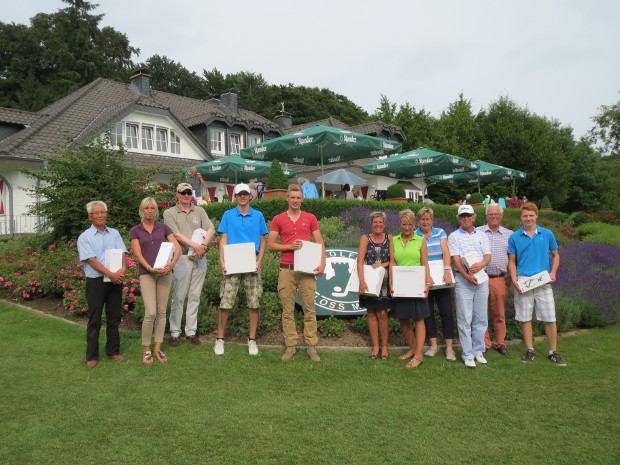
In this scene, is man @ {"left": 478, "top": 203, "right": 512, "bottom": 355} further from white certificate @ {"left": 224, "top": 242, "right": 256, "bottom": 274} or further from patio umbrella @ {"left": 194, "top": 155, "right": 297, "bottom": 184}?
patio umbrella @ {"left": 194, "top": 155, "right": 297, "bottom": 184}

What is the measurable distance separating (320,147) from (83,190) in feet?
23.3

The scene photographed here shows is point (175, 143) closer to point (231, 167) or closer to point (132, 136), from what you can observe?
point (132, 136)

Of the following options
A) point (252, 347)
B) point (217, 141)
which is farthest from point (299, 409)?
point (217, 141)

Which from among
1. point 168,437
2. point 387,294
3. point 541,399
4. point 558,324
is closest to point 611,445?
point 541,399

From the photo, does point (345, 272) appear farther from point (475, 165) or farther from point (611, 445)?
point (475, 165)

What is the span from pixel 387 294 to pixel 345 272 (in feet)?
5.69

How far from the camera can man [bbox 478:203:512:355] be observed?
618cm

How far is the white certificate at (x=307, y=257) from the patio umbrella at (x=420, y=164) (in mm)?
12470

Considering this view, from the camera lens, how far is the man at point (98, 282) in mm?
5406

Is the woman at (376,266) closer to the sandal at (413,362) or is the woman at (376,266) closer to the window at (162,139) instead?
the sandal at (413,362)

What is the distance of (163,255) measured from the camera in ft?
18.1

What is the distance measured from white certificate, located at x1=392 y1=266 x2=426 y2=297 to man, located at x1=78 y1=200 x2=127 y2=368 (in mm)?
3270

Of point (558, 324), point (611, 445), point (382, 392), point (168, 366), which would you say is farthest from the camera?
point (558, 324)

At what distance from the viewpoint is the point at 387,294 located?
5.78m
